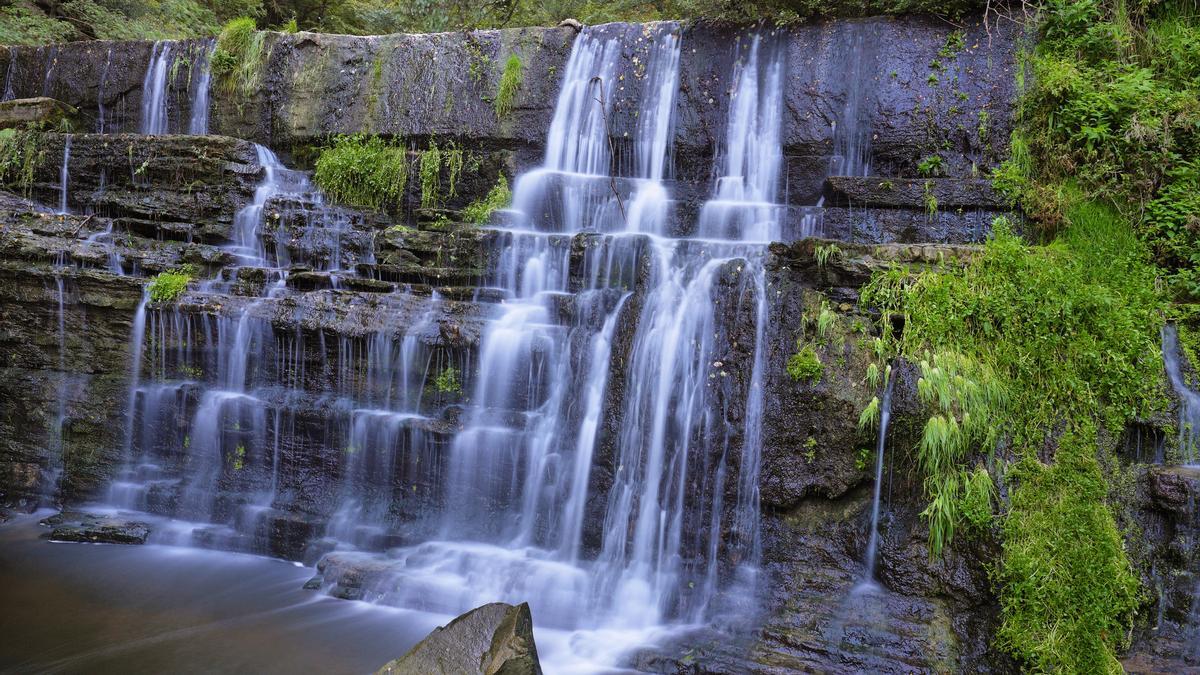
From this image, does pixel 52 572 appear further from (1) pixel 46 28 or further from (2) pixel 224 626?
(1) pixel 46 28

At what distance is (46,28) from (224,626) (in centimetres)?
1320

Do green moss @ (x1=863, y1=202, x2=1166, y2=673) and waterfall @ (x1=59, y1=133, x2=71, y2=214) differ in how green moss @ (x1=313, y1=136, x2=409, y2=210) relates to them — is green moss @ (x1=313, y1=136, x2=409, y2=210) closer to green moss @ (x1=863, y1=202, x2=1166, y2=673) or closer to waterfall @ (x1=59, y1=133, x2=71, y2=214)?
waterfall @ (x1=59, y1=133, x2=71, y2=214)

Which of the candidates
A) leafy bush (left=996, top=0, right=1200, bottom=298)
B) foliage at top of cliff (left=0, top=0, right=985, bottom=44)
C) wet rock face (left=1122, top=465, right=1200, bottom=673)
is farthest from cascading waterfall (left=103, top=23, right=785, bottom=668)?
foliage at top of cliff (left=0, top=0, right=985, bottom=44)

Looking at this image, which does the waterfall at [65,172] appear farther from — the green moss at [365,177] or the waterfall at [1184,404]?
the waterfall at [1184,404]

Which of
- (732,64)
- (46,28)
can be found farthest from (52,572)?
(46,28)

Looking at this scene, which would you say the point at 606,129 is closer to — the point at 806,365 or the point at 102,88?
the point at 806,365

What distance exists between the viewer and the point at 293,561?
7.16 m

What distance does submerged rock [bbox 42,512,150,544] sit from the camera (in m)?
7.21

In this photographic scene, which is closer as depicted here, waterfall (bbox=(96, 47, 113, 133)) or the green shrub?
waterfall (bbox=(96, 47, 113, 133))

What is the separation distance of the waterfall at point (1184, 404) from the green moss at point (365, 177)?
28.5 ft

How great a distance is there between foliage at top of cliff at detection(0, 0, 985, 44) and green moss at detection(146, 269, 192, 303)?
5922 millimetres

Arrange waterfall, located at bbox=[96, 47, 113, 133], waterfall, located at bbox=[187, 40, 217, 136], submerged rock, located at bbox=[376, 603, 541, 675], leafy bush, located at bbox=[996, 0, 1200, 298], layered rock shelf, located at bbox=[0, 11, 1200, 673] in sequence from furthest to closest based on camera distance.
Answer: waterfall, located at bbox=[96, 47, 113, 133] → waterfall, located at bbox=[187, 40, 217, 136] → leafy bush, located at bbox=[996, 0, 1200, 298] → layered rock shelf, located at bbox=[0, 11, 1200, 673] → submerged rock, located at bbox=[376, 603, 541, 675]

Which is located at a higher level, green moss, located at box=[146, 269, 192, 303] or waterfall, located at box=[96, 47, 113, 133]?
waterfall, located at box=[96, 47, 113, 133]

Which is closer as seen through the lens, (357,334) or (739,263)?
(739,263)
